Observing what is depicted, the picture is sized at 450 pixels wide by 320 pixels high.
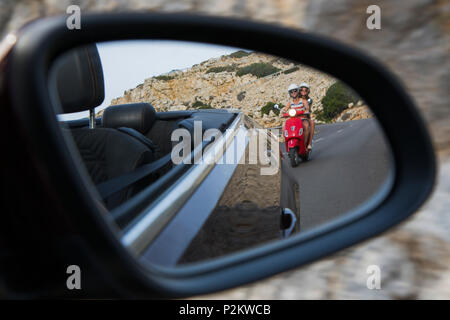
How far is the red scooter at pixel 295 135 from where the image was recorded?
361 inches

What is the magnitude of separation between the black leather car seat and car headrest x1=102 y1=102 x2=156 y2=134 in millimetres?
1153

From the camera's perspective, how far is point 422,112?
1.11 metres

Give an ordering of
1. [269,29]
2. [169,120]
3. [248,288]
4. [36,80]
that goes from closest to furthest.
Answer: [36,80] → [269,29] → [248,288] → [169,120]

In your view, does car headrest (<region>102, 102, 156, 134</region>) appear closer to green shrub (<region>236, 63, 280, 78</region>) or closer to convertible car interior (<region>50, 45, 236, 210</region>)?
convertible car interior (<region>50, 45, 236, 210</region>)

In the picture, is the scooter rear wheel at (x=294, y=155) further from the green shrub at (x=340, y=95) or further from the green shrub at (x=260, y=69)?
the green shrub at (x=340, y=95)

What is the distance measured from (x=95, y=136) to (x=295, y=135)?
7.09 m

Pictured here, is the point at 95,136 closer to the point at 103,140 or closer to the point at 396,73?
the point at 103,140

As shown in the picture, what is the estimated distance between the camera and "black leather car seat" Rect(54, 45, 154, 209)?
5.73 feet

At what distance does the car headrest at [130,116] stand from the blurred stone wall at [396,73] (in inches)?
107

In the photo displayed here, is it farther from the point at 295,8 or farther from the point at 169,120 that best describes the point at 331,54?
the point at 169,120

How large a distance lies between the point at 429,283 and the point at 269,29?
828 millimetres

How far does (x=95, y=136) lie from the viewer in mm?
2562

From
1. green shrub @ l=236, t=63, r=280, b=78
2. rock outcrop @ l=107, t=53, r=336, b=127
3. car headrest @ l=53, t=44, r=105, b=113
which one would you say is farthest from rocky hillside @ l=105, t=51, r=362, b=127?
car headrest @ l=53, t=44, r=105, b=113

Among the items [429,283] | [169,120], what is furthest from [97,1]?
[169,120]
